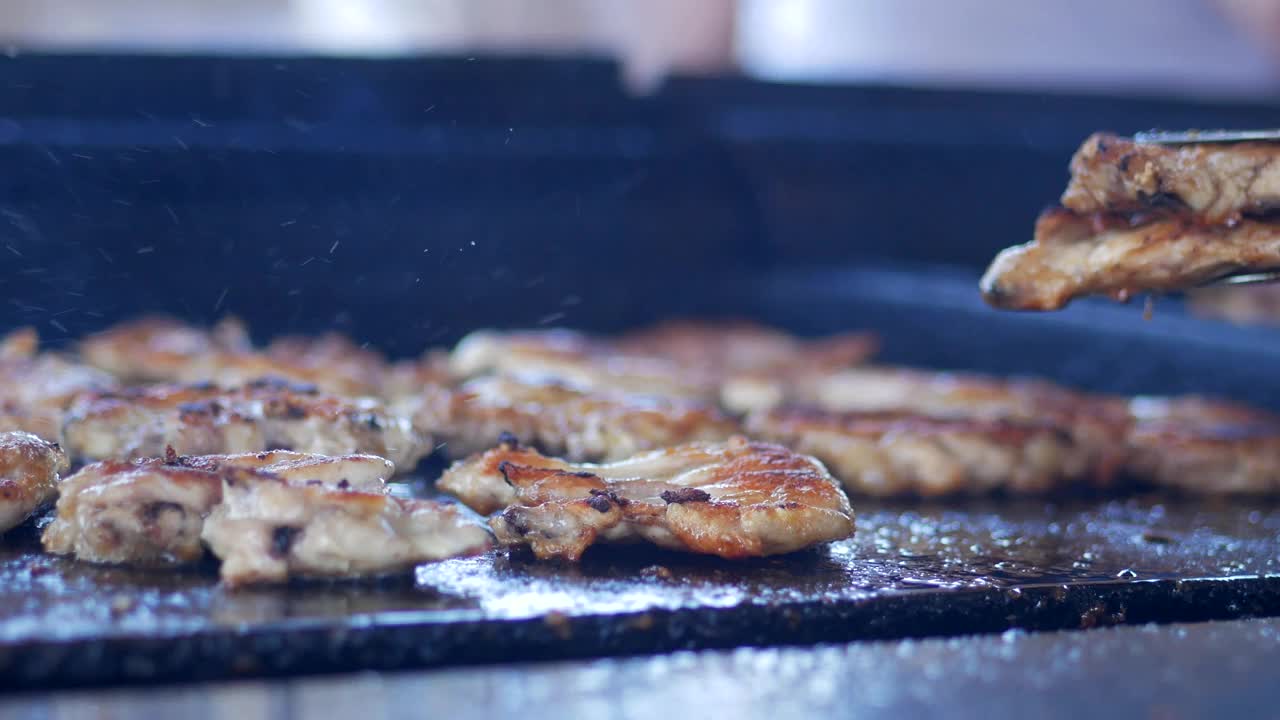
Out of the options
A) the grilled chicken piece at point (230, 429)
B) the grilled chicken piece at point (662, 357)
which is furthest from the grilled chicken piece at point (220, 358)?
the grilled chicken piece at point (230, 429)

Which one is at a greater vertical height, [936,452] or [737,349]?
[737,349]

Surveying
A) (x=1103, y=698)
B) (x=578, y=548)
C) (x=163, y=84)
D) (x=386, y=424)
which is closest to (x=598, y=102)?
(x=163, y=84)

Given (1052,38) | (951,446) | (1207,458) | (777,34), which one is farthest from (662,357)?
(1052,38)

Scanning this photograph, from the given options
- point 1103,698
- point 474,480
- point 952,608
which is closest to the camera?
point 1103,698

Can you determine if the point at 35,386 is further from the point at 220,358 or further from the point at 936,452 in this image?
the point at 936,452

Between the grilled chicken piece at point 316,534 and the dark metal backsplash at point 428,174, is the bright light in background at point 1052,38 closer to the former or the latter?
the dark metal backsplash at point 428,174

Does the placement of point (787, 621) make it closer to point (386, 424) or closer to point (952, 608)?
point (952, 608)
